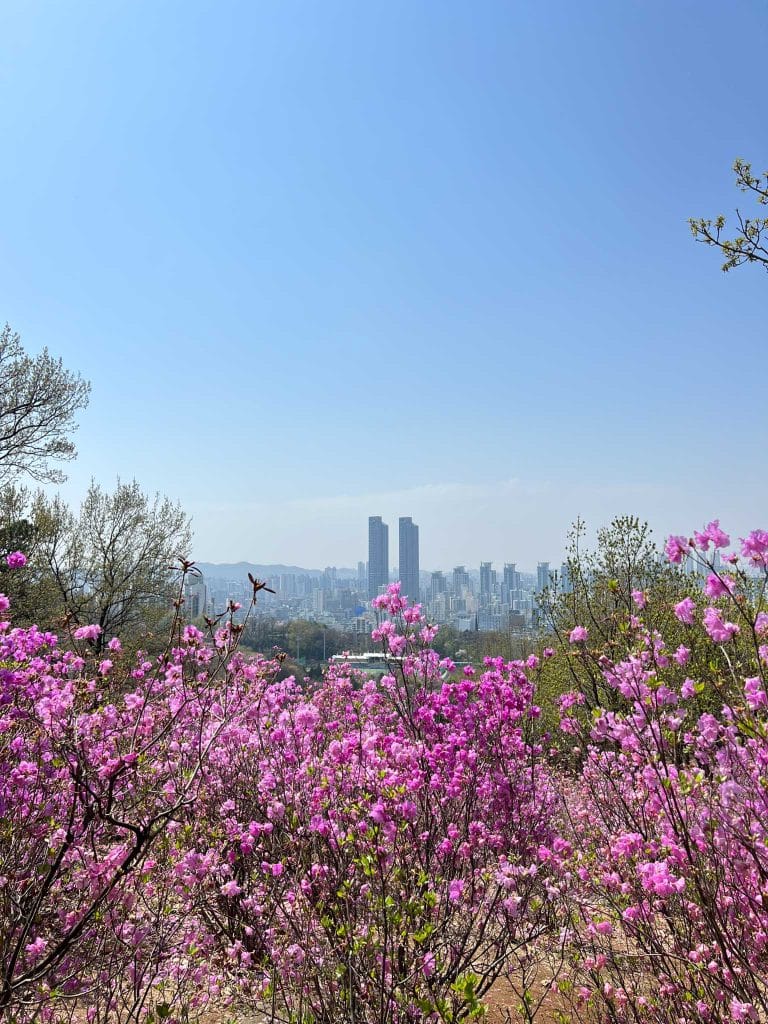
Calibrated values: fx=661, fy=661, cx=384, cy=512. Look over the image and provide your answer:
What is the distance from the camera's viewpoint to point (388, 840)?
346 cm

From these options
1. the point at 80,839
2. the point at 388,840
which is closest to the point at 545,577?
the point at 388,840

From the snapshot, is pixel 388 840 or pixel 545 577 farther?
pixel 545 577

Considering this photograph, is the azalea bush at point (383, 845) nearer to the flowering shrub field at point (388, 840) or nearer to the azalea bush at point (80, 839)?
the flowering shrub field at point (388, 840)

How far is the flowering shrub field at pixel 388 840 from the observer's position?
284 cm

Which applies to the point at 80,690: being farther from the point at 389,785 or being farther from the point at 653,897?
the point at 653,897

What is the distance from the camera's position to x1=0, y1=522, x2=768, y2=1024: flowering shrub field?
2.84 metres

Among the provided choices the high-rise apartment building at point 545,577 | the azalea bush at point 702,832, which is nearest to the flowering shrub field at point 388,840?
the azalea bush at point 702,832

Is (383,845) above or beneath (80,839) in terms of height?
beneath

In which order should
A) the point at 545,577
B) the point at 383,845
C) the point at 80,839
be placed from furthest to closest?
the point at 545,577 < the point at 383,845 < the point at 80,839

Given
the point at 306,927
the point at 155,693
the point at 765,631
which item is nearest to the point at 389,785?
the point at 306,927

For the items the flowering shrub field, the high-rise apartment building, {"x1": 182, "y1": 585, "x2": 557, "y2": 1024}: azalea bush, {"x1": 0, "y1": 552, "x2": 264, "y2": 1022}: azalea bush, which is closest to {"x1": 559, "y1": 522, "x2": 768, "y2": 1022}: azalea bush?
the flowering shrub field

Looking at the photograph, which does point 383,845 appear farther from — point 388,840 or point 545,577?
point 545,577

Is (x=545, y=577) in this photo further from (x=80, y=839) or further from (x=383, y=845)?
(x=80, y=839)

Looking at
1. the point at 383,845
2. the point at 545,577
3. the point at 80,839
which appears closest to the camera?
the point at 80,839
